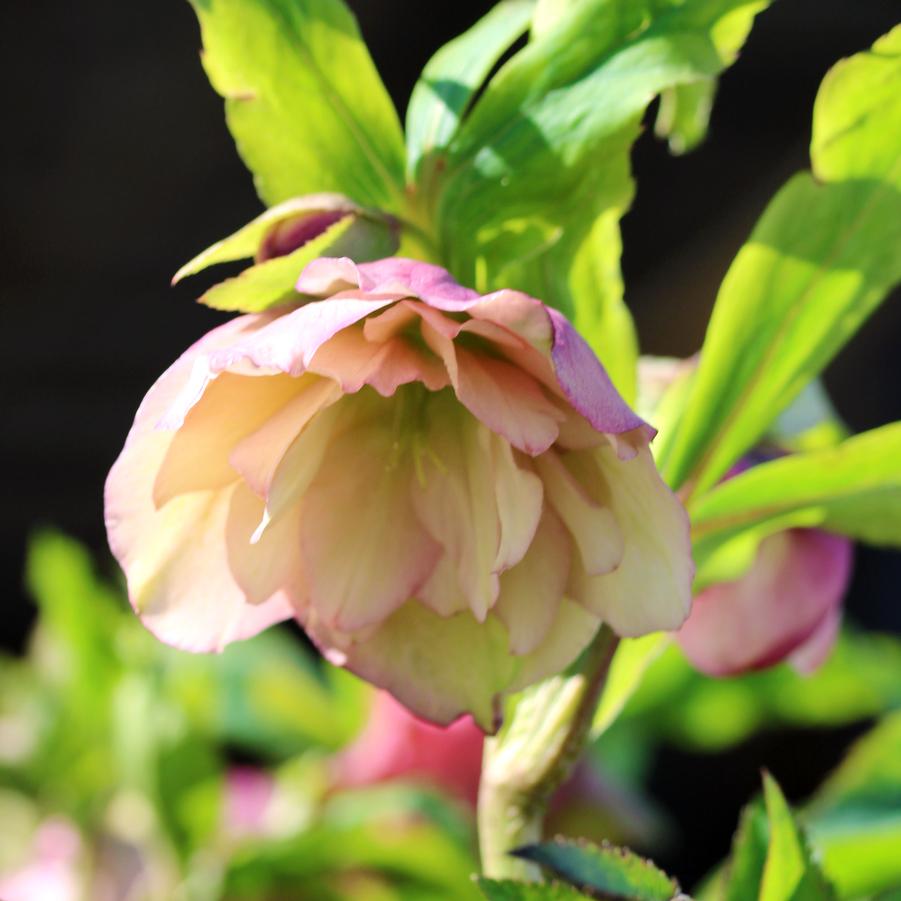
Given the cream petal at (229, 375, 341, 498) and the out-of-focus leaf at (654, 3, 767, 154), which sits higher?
the cream petal at (229, 375, 341, 498)

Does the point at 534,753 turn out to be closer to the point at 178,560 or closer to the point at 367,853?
the point at 178,560

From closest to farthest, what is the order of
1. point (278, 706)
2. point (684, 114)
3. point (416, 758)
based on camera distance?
point (684, 114) < point (416, 758) < point (278, 706)

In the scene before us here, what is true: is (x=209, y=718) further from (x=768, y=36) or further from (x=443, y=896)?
(x=768, y=36)

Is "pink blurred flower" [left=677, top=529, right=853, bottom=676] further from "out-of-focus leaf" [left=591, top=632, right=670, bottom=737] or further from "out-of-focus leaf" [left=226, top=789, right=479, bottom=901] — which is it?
"out-of-focus leaf" [left=226, top=789, right=479, bottom=901]

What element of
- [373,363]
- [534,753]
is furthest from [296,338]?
[534,753]

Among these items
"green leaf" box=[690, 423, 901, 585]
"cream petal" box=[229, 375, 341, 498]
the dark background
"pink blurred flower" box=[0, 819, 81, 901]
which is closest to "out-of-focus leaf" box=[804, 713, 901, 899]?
"green leaf" box=[690, 423, 901, 585]

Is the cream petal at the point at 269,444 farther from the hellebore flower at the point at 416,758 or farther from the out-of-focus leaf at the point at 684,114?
the hellebore flower at the point at 416,758
